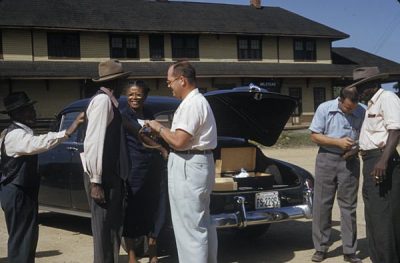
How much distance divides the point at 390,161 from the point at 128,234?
8.79 ft

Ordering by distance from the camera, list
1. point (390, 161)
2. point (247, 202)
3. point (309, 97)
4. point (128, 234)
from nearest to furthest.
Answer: point (390, 161)
point (128, 234)
point (247, 202)
point (309, 97)

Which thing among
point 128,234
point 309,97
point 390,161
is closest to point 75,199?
point 128,234

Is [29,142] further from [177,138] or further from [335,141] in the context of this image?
[335,141]

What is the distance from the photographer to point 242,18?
129ft

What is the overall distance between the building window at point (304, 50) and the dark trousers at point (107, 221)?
116 ft

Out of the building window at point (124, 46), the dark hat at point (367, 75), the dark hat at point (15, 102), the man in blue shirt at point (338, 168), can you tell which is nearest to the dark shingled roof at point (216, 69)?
the building window at point (124, 46)

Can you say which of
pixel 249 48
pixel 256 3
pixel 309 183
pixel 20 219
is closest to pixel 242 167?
pixel 309 183

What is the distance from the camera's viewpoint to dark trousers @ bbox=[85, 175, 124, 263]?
16.3ft

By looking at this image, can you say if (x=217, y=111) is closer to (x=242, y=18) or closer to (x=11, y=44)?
(x=11, y=44)

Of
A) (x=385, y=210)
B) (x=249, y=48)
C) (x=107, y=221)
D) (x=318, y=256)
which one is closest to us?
(x=107, y=221)

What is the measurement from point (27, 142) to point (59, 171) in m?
2.55

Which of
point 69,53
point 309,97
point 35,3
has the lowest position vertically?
point 309,97

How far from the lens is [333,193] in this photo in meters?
6.88

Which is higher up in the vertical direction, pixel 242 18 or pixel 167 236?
pixel 242 18
